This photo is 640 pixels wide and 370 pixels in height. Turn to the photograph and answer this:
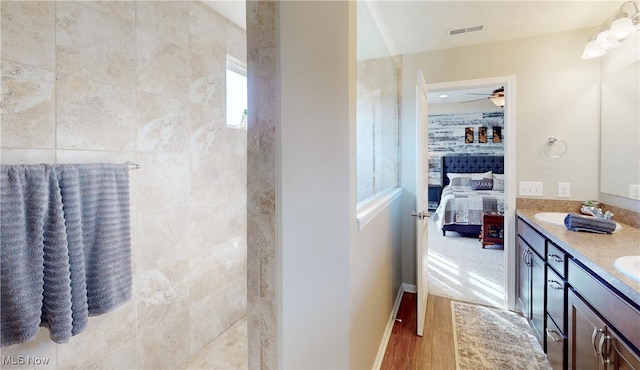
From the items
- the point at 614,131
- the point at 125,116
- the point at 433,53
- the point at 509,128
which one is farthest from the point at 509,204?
the point at 125,116

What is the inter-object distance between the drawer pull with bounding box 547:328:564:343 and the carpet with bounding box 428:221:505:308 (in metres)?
0.98

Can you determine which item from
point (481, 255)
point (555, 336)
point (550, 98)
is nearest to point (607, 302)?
point (555, 336)

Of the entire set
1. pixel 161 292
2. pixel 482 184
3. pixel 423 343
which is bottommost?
pixel 423 343

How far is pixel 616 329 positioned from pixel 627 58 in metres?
1.91

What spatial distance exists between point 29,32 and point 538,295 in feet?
10.4

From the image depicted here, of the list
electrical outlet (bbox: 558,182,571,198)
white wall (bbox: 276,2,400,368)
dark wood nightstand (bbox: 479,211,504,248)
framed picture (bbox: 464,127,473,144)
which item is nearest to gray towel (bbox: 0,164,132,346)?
white wall (bbox: 276,2,400,368)

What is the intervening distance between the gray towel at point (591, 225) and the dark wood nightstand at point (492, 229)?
9.36ft

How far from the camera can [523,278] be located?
2332 millimetres

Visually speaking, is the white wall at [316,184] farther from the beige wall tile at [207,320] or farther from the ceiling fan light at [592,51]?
the ceiling fan light at [592,51]

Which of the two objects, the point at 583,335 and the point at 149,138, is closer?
the point at 583,335

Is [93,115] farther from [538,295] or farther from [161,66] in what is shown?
[538,295]

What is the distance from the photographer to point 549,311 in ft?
5.73

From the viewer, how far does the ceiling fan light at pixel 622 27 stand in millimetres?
1782

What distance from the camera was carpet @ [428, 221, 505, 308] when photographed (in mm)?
2896
